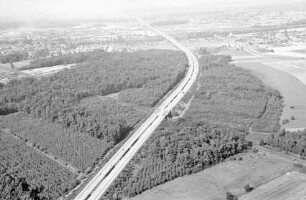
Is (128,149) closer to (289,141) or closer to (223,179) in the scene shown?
(223,179)

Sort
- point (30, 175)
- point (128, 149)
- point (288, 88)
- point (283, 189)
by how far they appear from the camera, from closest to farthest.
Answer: point (283, 189), point (30, 175), point (128, 149), point (288, 88)

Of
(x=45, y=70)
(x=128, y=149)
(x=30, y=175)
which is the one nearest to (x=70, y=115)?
(x=128, y=149)

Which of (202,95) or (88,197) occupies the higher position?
(202,95)

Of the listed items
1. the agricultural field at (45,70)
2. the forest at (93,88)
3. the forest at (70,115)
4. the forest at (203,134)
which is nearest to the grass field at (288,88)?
the forest at (203,134)

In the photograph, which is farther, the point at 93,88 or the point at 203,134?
the point at 93,88

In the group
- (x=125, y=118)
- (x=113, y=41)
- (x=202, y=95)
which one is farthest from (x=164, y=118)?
(x=113, y=41)

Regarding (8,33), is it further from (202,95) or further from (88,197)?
Answer: (88,197)

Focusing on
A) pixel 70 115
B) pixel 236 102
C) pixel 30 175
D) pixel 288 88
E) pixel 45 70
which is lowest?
pixel 30 175
